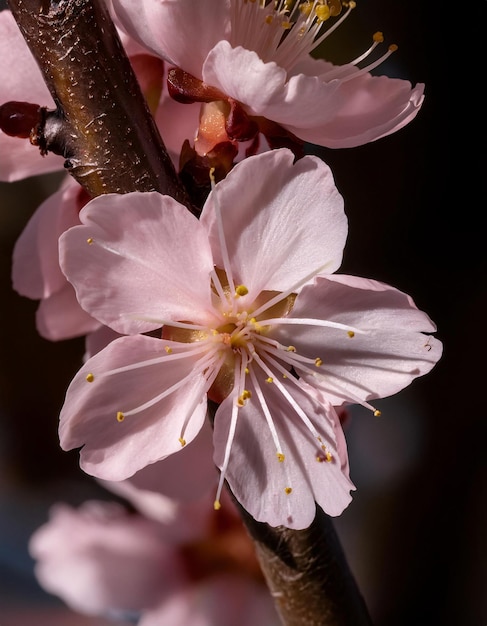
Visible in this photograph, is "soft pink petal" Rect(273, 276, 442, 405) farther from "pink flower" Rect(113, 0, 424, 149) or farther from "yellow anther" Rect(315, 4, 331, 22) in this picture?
"yellow anther" Rect(315, 4, 331, 22)

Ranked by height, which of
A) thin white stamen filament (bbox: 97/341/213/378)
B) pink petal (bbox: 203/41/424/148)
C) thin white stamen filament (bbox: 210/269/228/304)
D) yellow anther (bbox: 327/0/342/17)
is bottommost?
thin white stamen filament (bbox: 97/341/213/378)

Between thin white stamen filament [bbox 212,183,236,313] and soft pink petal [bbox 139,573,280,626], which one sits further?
soft pink petal [bbox 139,573,280,626]

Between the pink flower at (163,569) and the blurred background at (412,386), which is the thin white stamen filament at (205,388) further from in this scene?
the blurred background at (412,386)

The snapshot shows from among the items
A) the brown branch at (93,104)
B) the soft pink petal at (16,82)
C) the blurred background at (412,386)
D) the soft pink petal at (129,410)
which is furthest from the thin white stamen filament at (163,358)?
the blurred background at (412,386)

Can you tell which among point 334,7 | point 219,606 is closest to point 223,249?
point 334,7

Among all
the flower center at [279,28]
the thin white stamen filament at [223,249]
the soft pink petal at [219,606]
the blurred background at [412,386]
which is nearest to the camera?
the thin white stamen filament at [223,249]

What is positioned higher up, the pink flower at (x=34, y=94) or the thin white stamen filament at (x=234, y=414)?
the pink flower at (x=34, y=94)

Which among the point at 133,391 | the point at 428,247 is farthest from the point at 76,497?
the point at 133,391

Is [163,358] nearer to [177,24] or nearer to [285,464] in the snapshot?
[285,464]

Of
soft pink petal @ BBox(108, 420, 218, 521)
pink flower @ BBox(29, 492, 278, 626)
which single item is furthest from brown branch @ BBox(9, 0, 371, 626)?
pink flower @ BBox(29, 492, 278, 626)
